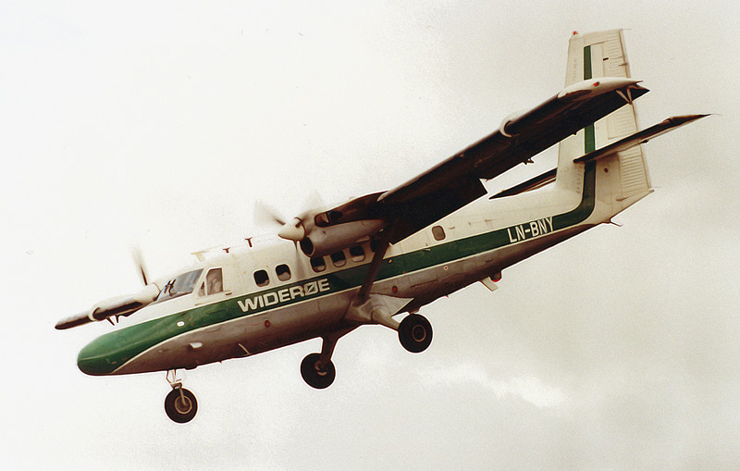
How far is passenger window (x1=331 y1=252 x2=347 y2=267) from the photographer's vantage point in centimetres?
2003

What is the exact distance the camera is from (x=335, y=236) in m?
19.0

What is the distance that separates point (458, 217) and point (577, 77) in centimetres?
572

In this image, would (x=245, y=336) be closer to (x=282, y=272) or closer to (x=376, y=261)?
(x=282, y=272)

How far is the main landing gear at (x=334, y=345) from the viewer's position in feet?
68.8

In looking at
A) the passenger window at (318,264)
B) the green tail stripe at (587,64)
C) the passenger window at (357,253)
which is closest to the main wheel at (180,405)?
the passenger window at (318,264)

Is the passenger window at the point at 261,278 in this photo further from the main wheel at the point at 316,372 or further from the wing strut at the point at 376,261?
the main wheel at the point at 316,372

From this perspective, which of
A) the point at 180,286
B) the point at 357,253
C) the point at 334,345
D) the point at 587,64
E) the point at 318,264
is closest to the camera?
the point at 180,286

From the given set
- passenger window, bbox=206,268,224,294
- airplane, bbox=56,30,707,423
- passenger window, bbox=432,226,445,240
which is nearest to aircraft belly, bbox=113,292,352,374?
airplane, bbox=56,30,707,423

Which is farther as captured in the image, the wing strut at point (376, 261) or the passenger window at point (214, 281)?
the wing strut at point (376, 261)

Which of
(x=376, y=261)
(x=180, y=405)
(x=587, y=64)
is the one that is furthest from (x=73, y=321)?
(x=587, y=64)

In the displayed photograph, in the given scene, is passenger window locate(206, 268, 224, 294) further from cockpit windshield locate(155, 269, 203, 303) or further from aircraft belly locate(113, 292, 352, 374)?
Answer: aircraft belly locate(113, 292, 352, 374)

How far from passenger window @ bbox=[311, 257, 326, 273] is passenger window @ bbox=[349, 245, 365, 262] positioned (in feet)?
2.10

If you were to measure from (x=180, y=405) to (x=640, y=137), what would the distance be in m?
11.1

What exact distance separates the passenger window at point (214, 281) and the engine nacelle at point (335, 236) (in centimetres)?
180
